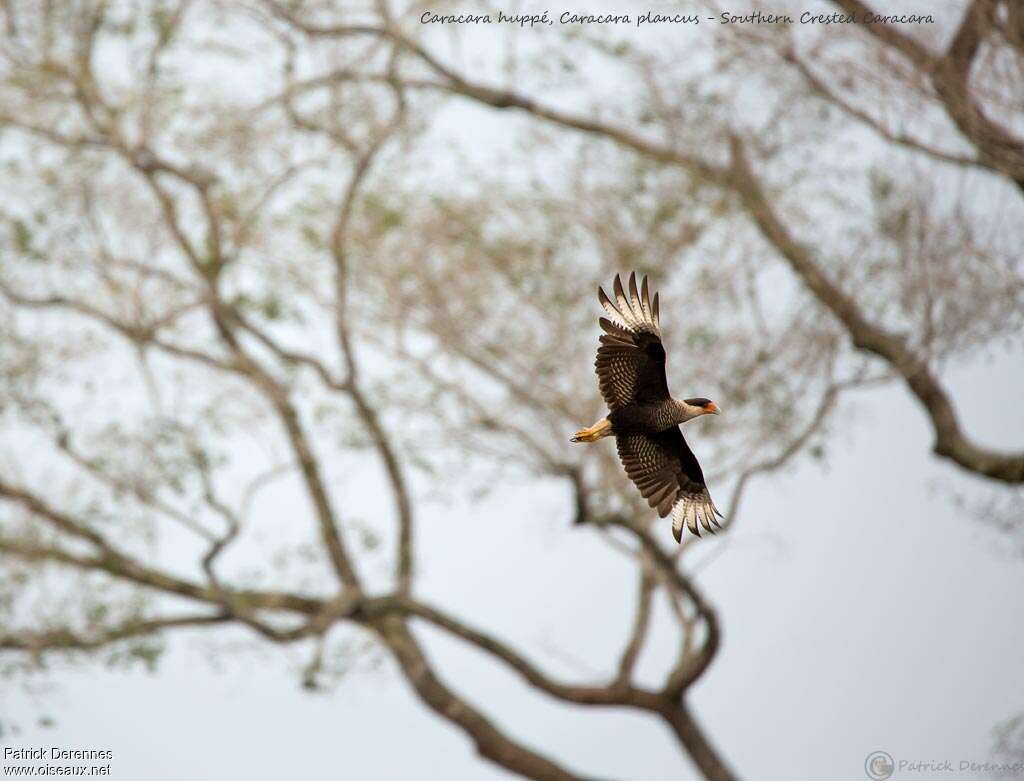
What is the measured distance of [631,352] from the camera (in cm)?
509

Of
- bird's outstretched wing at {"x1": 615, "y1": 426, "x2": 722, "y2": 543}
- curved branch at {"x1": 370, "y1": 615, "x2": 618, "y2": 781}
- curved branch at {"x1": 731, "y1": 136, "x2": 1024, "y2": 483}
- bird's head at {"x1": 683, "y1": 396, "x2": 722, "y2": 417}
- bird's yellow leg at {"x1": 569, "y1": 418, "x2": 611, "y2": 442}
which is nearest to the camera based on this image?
bird's yellow leg at {"x1": 569, "y1": 418, "x2": 611, "y2": 442}

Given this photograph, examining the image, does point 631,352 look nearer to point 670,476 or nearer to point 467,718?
point 670,476

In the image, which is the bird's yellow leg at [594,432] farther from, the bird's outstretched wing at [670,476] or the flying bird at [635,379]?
the bird's outstretched wing at [670,476]

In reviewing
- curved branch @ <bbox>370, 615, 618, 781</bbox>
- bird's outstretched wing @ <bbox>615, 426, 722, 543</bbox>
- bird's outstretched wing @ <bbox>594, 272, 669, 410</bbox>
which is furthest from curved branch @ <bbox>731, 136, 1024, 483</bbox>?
bird's outstretched wing @ <bbox>594, 272, 669, 410</bbox>

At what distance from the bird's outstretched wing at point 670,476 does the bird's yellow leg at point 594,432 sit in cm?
33

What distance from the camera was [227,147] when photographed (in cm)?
1222

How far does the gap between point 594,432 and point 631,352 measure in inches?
11.8

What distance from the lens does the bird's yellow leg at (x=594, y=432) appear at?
4.96 m

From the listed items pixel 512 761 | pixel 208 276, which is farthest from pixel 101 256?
pixel 512 761

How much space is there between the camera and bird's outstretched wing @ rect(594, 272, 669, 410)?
505 centimetres

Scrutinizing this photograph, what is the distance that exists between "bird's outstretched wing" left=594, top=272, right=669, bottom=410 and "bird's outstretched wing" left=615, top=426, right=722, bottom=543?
0.37 meters

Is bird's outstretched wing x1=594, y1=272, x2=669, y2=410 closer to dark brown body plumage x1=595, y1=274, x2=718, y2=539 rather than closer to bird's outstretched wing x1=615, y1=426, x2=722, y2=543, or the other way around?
dark brown body plumage x1=595, y1=274, x2=718, y2=539

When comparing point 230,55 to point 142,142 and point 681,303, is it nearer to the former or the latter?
point 142,142

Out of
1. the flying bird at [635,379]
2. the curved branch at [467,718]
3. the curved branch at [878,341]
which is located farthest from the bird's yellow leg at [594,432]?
the curved branch at [467,718]
